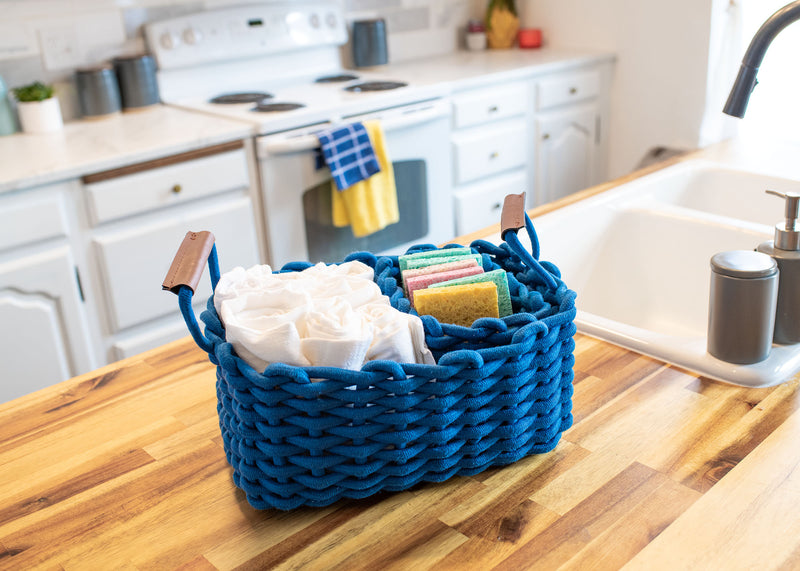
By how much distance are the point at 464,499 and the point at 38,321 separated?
1.65 metres

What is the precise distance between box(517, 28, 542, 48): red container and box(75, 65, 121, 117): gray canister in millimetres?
1800

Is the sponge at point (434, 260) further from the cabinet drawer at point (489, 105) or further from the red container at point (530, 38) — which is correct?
the red container at point (530, 38)

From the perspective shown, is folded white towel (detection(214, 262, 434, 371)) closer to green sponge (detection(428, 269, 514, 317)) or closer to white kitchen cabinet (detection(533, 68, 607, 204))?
green sponge (detection(428, 269, 514, 317))

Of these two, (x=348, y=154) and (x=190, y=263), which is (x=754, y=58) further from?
(x=348, y=154)

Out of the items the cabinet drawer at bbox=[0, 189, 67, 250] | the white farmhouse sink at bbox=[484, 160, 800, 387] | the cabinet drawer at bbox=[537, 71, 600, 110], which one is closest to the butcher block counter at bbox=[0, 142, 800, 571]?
the white farmhouse sink at bbox=[484, 160, 800, 387]

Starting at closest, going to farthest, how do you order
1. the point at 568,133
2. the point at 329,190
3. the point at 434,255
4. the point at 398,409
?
the point at 398,409 → the point at 434,255 → the point at 329,190 → the point at 568,133

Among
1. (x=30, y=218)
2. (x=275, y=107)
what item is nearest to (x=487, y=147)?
(x=275, y=107)

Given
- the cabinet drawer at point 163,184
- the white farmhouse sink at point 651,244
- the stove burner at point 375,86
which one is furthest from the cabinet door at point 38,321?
the white farmhouse sink at point 651,244

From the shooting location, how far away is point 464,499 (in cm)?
76

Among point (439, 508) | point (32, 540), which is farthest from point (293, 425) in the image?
point (32, 540)

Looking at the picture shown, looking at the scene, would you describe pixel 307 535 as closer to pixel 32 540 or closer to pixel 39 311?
pixel 32 540

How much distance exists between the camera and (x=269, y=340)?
688 mm

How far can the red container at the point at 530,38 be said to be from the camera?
3.48 meters

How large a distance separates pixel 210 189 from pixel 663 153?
6.10 feet
